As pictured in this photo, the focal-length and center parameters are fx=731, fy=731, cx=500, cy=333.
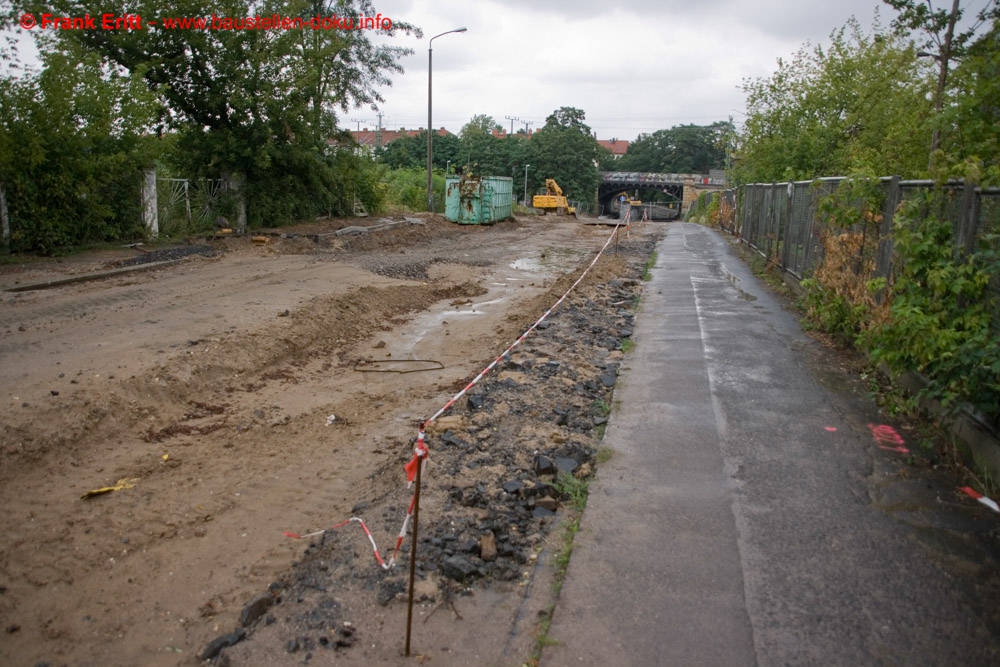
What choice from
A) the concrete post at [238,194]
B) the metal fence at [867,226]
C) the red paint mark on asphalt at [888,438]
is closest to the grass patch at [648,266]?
the metal fence at [867,226]

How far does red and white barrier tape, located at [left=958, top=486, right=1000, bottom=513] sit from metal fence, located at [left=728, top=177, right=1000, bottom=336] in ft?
3.80

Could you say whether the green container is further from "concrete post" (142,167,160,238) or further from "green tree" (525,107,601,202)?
"green tree" (525,107,601,202)

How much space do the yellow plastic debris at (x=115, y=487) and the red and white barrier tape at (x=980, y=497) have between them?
597 cm

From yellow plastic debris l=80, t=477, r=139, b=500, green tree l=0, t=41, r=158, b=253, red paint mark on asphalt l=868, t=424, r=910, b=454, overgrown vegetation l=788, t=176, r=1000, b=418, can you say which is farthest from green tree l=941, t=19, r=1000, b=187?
green tree l=0, t=41, r=158, b=253

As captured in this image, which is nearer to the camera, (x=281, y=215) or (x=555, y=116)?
(x=281, y=215)

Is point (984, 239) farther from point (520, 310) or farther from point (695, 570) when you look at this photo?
point (520, 310)

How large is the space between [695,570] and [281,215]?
24.2m

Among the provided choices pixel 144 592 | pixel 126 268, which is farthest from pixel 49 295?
pixel 144 592

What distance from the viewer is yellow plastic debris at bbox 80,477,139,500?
5.38 meters

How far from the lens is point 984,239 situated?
544 centimetres

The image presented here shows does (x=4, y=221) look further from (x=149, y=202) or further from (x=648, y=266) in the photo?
(x=648, y=266)

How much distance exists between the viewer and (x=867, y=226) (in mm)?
9023

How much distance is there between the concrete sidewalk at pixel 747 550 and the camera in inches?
133

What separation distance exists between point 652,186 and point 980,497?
110126mm
